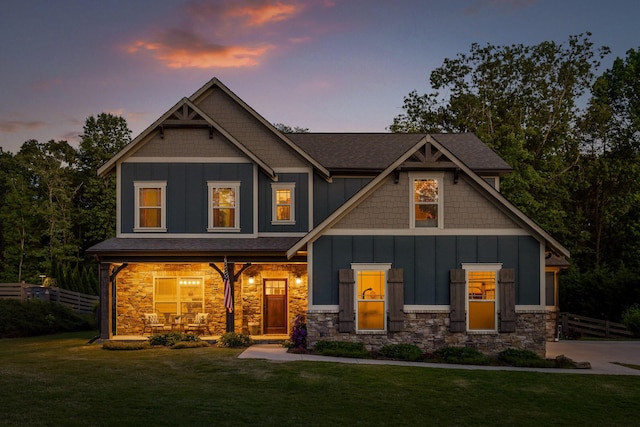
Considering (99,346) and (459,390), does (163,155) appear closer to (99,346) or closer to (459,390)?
(99,346)

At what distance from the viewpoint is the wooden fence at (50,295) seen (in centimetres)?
2945

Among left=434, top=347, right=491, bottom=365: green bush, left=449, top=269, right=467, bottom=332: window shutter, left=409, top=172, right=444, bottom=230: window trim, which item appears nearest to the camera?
left=434, top=347, right=491, bottom=365: green bush

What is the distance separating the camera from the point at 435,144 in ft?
62.6

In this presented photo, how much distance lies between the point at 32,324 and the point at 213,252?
32.3ft

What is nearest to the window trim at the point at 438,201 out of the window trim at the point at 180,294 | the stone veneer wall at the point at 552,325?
the window trim at the point at 180,294

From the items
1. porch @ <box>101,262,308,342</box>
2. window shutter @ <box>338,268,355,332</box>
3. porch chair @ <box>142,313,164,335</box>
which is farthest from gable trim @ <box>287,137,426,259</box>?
porch chair @ <box>142,313,164,335</box>

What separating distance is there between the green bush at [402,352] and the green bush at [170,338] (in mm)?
6292

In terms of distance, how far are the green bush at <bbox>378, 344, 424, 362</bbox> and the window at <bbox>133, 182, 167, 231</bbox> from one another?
9.18 metres

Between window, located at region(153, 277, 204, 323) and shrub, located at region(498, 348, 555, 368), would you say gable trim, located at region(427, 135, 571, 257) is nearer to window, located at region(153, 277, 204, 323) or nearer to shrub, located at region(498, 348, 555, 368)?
shrub, located at region(498, 348, 555, 368)

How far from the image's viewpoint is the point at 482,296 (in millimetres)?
19344

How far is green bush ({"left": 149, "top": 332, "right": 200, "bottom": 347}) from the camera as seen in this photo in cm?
2067

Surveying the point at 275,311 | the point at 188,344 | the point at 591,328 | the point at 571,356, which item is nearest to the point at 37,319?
the point at 188,344

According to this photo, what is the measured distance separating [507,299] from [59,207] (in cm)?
3955

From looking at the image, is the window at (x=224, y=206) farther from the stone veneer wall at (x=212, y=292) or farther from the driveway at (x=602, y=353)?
the driveway at (x=602, y=353)
